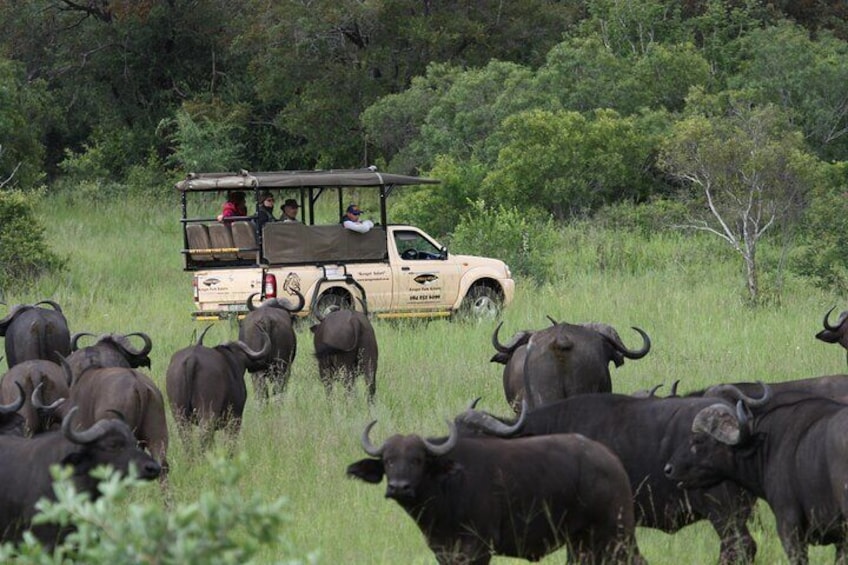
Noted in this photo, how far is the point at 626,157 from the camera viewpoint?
29.2 meters

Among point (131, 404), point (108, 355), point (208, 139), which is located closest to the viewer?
point (131, 404)

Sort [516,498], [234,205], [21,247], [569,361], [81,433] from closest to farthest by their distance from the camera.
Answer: [516,498] < [81,433] < [569,361] < [234,205] < [21,247]

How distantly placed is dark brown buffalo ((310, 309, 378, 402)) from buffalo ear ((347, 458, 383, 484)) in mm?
7132

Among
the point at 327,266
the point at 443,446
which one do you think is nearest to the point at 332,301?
the point at 327,266

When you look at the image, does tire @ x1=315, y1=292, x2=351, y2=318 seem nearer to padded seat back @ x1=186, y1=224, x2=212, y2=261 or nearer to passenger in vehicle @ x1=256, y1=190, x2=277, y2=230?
passenger in vehicle @ x1=256, y1=190, x2=277, y2=230

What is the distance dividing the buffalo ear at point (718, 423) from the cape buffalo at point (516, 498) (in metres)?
0.82

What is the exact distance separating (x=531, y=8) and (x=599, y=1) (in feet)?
8.62

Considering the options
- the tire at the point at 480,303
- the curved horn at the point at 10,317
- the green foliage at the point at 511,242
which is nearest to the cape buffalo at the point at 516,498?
the curved horn at the point at 10,317

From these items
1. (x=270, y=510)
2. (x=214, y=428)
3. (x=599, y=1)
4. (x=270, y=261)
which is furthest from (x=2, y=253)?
(x=270, y=510)

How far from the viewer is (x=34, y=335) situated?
1495 cm

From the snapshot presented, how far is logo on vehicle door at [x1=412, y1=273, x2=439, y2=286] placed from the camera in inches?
830

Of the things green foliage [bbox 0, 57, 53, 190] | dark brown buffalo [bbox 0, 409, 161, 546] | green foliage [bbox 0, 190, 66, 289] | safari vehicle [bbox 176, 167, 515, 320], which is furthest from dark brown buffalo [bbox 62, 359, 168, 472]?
green foliage [bbox 0, 57, 53, 190]

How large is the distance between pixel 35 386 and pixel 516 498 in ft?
17.0

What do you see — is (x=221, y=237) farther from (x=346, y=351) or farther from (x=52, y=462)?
(x=52, y=462)
